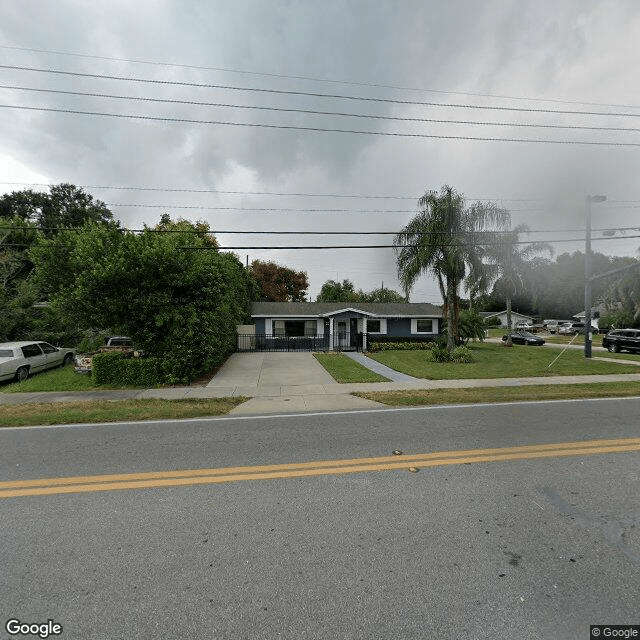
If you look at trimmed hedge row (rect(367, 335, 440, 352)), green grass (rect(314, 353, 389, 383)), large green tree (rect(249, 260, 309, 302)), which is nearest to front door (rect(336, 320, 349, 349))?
trimmed hedge row (rect(367, 335, 440, 352))

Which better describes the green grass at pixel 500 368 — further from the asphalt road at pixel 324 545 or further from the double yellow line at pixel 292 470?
the asphalt road at pixel 324 545

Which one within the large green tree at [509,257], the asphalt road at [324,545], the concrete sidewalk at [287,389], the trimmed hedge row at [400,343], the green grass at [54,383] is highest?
the large green tree at [509,257]

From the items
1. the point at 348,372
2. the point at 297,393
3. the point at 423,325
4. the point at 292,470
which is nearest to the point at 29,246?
the point at 297,393

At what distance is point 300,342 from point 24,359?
50.9ft

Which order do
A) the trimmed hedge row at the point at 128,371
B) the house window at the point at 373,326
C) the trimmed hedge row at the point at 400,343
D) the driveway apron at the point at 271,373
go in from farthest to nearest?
the house window at the point at 373,326
the trimmed hedge row at the point at 400,343
the driveway apron at the point at 271,373
the trimmed hedge row at the point at 128,371

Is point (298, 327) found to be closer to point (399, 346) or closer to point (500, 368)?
point (399, 346)

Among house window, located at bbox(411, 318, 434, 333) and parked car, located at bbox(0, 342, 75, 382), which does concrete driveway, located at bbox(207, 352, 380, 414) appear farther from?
house window, located at bbox(411, 318, 434, 333)

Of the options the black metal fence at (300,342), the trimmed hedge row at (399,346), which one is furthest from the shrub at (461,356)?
the black metal fence at (300,342)

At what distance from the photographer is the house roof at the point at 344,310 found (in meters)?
25.7

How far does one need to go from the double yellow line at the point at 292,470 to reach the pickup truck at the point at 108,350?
1040cm

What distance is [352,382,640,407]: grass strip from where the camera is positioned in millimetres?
8861

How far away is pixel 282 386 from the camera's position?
11297mm

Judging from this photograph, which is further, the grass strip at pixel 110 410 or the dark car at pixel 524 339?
the dark car at pixel 524 339

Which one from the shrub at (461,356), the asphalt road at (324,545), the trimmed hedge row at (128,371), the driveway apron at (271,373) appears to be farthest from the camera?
the shrub at (461,356)
